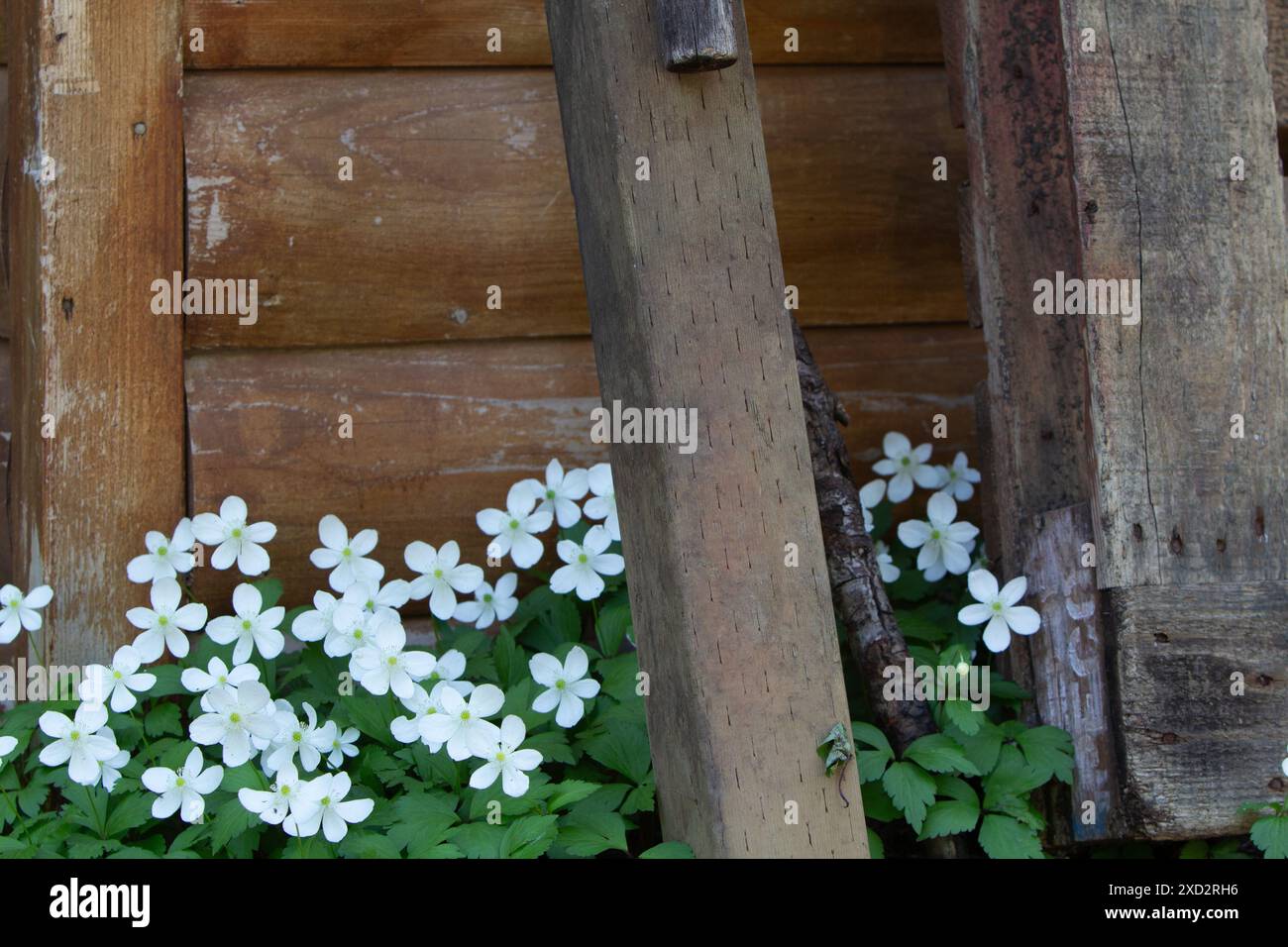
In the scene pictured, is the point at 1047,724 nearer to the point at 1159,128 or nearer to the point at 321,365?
the point at 1159,128

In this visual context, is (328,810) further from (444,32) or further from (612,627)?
(444,32)

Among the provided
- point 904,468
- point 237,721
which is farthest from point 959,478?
point 237,721

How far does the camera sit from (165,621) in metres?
2.09

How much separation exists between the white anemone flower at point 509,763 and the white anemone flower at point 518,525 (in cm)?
50

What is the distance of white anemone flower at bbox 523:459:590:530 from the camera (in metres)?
2.35

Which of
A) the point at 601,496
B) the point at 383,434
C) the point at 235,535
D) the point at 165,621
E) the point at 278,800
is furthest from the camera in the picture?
the point at 383,434

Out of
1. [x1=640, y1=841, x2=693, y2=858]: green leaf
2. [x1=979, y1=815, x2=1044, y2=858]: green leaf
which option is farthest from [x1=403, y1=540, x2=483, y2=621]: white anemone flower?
[x1=979, y1=815, x2=1044, y2=858]: green leaf

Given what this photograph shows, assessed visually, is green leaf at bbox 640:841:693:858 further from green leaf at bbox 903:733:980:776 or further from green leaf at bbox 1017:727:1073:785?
green leaf at bbox 1017:727:1073:785

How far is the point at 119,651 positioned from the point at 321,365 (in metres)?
0.72

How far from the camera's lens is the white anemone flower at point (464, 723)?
1.83m

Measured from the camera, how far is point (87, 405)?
230 cm

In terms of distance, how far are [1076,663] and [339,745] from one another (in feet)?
4.02
